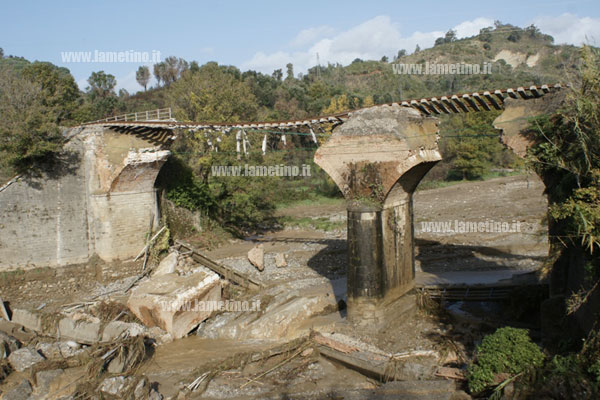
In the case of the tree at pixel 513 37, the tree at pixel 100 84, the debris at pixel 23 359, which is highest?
the tree at pixel 513 37

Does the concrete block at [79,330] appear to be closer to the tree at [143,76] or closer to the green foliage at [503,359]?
the green foliage at [503,359]

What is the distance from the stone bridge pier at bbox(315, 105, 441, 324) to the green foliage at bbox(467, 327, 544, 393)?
11.9 ft

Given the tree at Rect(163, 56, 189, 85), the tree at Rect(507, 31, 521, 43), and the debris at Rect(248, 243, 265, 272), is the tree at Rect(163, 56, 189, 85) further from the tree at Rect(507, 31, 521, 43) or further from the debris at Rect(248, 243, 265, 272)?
the tree at Rect(507, 31, 521, 43)

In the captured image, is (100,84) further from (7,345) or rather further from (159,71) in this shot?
(7,345)

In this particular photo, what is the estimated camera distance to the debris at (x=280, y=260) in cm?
→ 1734

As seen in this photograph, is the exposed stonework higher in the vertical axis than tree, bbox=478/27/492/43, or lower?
lower

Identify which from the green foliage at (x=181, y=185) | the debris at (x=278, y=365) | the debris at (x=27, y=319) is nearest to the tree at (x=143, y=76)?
the green foliage at (x=181, y=185)

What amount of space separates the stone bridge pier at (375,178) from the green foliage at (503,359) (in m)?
3.61

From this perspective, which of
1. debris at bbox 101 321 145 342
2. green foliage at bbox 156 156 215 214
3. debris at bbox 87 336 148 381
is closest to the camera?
debris at bbox 87 336 148 381

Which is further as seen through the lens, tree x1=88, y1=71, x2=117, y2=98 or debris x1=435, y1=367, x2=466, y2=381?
tree x1=88, y1=71, x2=117, y2=98

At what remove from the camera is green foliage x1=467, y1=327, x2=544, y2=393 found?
6.95 m

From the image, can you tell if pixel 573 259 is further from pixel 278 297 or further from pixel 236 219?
pixel 236 219

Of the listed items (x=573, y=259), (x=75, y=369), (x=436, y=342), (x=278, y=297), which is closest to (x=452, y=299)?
(x=436, y=342)

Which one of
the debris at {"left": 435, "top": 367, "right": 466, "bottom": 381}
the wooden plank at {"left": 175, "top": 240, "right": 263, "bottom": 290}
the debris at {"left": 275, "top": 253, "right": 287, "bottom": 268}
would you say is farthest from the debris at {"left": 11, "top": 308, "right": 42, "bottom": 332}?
the debris at {"left": 435, "top": 367, "right": 466, "bottom": 381}
